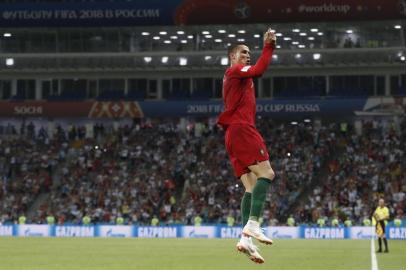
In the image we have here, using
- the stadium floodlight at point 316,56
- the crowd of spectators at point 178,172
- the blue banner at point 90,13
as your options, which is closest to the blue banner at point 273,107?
the crowd of spectators at point 178,172

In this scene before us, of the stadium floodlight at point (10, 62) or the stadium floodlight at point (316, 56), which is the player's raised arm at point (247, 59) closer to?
the stadium floodlight at point (316, 56)

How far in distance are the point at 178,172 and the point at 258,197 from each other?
45907mm

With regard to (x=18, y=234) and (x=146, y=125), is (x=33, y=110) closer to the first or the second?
(x=146, y=125)

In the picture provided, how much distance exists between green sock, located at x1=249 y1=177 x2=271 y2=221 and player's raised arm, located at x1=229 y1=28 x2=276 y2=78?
1265 mm

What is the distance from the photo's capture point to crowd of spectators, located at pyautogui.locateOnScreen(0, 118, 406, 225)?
51.6 meters

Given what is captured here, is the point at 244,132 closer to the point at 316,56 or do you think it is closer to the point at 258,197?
the point at 258,197

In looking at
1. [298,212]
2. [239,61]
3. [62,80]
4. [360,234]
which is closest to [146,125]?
[62,80]

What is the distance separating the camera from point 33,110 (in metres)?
63.4

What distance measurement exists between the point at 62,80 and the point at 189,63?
32.2ft

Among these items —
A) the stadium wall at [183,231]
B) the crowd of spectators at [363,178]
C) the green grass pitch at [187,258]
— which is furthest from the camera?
the crowd of spectators at [363,178]

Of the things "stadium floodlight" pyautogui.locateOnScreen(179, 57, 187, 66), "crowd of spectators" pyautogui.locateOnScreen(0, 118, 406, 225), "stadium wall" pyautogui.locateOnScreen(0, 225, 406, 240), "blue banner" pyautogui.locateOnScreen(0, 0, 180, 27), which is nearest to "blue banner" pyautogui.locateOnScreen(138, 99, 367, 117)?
"crowd of spectators" pyautogui.locateOnScreen(0, 118, 406, 225)

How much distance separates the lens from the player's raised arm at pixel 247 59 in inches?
420

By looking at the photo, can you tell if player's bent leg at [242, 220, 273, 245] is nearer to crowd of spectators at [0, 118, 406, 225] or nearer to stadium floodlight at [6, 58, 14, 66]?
crowd of spectators at [0, 118, 406, 225]

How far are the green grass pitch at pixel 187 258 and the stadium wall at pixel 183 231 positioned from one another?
8950 millimetres
